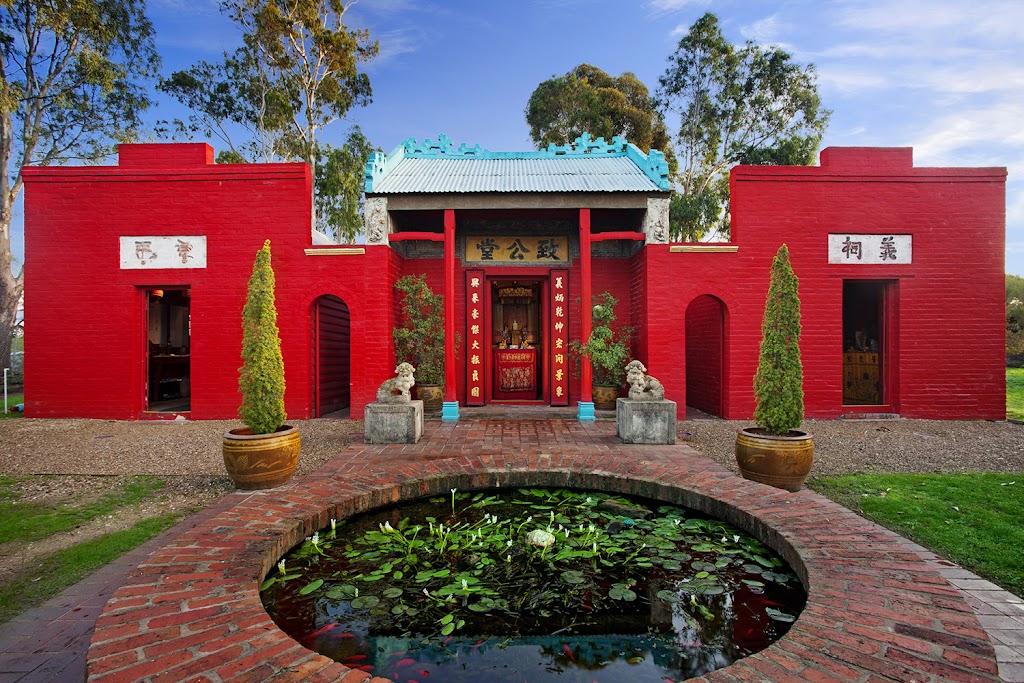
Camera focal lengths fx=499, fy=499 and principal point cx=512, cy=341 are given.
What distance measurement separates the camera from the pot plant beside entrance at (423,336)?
8.73m

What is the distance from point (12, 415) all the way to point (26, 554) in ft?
27.8

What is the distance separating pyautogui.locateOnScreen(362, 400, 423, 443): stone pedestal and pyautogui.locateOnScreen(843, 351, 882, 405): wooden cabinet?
28.9 ft

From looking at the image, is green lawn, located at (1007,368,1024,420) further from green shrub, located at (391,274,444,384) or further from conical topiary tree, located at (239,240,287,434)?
conical topiary tree, located at (239,240,287,434)

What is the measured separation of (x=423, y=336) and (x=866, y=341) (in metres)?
9.36

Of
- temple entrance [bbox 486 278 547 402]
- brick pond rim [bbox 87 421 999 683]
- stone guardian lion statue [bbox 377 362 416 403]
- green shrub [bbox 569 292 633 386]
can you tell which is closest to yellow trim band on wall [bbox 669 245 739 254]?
green shrub [bbox 569 292 633 386]

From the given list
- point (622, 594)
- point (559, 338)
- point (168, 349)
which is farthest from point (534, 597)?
point (168, 349)

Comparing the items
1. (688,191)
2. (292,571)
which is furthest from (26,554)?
(688,191)

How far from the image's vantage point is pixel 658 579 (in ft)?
8.98

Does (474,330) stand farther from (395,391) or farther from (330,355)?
(395,391)

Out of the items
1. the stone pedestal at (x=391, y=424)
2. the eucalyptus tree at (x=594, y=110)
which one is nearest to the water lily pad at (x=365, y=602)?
the stone pedestal at (x=391, y=424)

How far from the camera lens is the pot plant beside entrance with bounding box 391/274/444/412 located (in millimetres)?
8727

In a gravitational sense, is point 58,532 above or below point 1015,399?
below

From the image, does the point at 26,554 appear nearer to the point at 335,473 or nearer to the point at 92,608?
the point at 92,608

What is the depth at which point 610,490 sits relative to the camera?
4.23 meters
